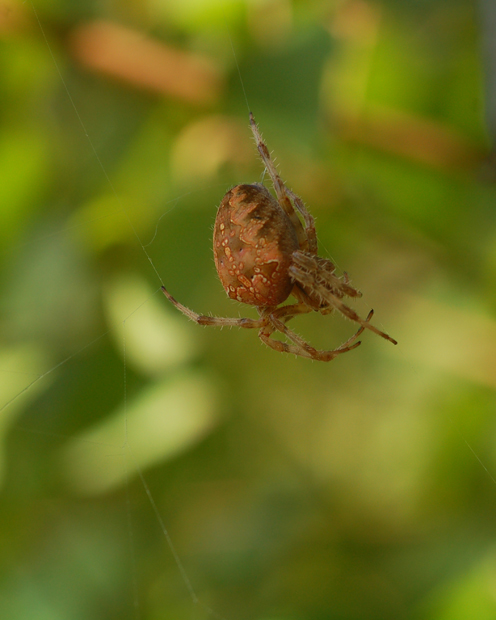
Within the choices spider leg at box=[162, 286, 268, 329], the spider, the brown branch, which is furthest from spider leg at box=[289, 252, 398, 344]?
the brown branch

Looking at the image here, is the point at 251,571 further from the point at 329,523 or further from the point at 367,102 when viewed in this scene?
the point at 367,102

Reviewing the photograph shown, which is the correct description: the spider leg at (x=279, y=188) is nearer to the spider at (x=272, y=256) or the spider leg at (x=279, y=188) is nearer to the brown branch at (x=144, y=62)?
the spider at (x=272, y=256)

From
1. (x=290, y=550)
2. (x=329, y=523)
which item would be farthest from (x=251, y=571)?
(x=329, y=523)

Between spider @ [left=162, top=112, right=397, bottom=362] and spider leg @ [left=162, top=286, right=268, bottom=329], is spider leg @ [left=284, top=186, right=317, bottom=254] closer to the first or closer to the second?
spider @ [left=162, top=112, right=397, bottom=362]

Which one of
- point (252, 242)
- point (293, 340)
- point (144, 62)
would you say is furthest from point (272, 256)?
point (144, 62)

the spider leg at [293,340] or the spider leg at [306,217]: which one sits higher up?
the spider leg at [306,217]

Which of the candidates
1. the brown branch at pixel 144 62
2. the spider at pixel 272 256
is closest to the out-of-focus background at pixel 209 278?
the brown branch at pixel 144 62
